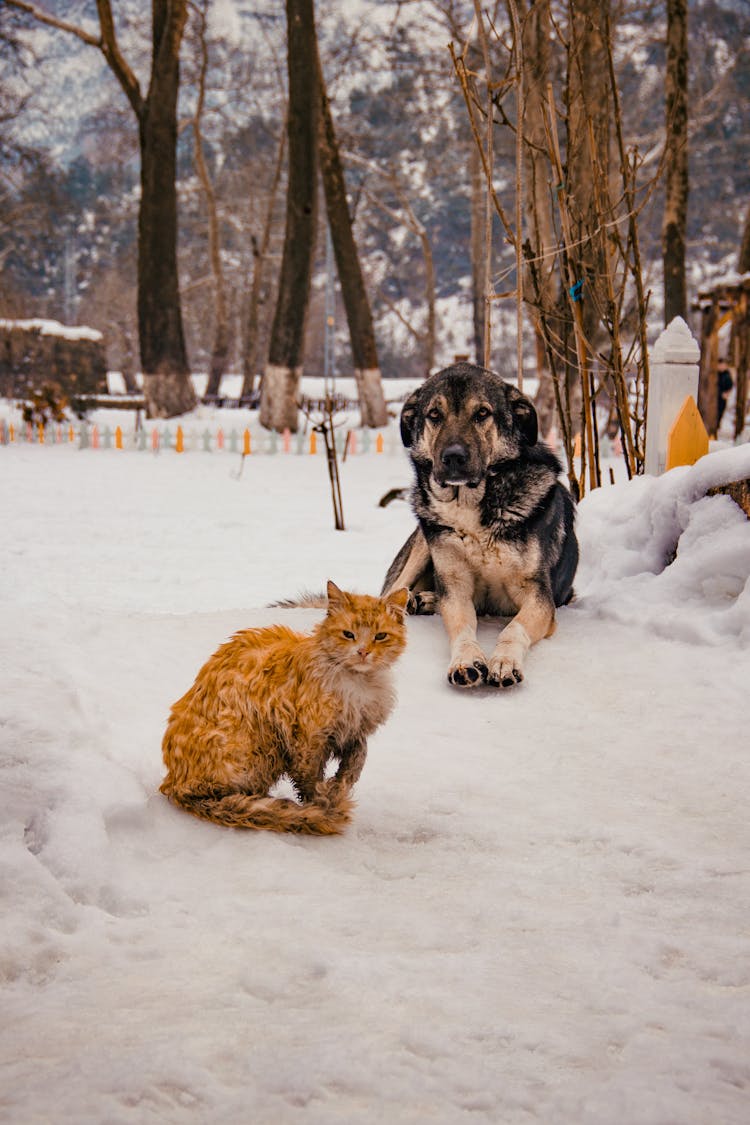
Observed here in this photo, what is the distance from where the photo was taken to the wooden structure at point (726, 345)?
17344 millimetres

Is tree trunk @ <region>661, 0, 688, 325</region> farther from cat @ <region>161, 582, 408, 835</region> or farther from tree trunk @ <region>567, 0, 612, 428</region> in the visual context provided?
cat @ <region>161, 582, 408, 835</region>

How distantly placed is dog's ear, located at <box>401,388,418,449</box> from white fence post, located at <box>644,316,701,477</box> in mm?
2786

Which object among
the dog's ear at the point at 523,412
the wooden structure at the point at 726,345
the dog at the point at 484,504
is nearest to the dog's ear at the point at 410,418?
the dog at the point at 484,504

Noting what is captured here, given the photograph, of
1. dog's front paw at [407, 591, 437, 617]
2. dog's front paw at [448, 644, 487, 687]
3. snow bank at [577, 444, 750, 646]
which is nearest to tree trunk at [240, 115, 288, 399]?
snow bank at [577, 444, 750, 646]

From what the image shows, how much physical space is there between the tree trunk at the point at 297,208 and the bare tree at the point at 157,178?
2201 mm

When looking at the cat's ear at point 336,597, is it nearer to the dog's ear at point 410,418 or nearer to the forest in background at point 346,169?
the dog's ear at point 410,418

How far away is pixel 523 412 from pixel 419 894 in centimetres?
289

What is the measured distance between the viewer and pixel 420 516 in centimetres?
534

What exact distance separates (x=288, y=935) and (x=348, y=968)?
0.21 m

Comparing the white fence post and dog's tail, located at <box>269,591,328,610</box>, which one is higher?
the white fence post

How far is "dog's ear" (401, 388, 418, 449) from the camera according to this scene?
5184 mm

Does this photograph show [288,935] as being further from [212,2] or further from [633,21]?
[212,2]

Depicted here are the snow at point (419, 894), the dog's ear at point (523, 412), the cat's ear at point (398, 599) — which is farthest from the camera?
the dog's ear at point (523, 412)

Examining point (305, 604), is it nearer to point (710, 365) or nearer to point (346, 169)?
point (710, 365)
